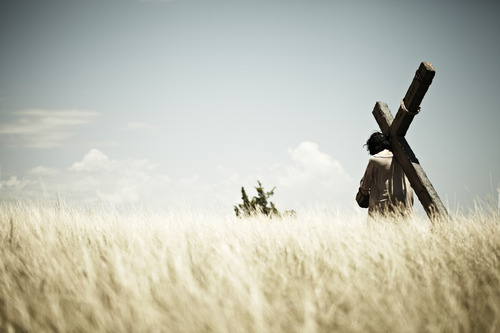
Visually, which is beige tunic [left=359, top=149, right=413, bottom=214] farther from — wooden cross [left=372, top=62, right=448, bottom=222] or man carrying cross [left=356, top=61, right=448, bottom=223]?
wooden cross [left=372, top=62, right=448, bottom=222]

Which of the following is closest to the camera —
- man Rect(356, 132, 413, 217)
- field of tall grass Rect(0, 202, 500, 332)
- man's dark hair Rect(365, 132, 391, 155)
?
field of tall grass Rect(0, 202, 500, 332)

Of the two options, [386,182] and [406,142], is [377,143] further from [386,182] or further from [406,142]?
[386,182]

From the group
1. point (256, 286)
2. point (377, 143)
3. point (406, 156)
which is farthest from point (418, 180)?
point (256, 286)

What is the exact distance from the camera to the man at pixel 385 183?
431 cm

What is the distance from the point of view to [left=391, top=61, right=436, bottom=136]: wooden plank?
3.66 metres

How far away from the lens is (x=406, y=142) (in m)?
4.20

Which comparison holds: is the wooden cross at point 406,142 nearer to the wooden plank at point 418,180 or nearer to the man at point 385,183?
the wooden plank at point 418,180

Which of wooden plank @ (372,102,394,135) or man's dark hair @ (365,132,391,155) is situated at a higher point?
wooden plank @ (372,102,394,135)

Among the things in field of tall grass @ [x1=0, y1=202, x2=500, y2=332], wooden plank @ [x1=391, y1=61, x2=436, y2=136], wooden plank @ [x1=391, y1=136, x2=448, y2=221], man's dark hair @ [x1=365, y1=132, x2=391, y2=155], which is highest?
wooden plank @ [x1=391, y1=61, x2=436, y2=136]

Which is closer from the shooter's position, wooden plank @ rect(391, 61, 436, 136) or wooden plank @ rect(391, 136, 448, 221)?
wooden plank @ rect(391, 61, 436, 136)

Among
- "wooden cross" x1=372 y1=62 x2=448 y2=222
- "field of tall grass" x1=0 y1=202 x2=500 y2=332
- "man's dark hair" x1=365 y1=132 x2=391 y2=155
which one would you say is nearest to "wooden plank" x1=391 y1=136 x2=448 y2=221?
"wooden cross" x1=372 y1=62 x2=448 y2=222

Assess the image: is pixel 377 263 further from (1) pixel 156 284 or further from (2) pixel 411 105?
(2) pixel 411 105

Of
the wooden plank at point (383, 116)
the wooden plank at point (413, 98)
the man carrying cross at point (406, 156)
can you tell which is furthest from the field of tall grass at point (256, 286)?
the wooden plank at point (383, 116)

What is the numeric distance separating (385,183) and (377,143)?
2.29 feet
